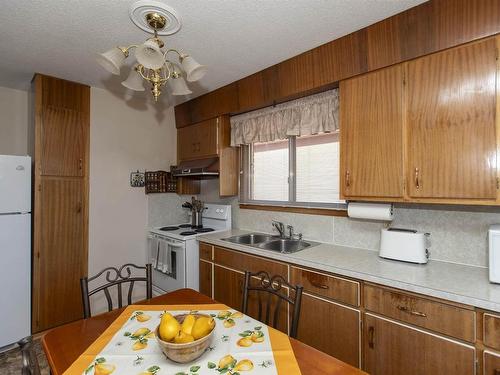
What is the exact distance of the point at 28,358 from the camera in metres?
0.70

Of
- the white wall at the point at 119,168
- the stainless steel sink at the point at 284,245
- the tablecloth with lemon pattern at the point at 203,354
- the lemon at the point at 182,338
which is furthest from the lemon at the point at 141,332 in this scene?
the white wall at the point at 119,168

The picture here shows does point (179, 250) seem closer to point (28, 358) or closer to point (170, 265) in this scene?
point (170, 265)

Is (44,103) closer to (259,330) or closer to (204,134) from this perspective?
(204,134)

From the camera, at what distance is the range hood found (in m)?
2.96

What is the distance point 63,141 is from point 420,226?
9.95 feet

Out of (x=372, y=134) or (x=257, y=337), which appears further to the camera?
(x=372, y=134)

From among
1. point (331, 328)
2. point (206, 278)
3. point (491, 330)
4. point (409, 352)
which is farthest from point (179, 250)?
point (491, 330)

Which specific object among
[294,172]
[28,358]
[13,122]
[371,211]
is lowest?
[28,358]

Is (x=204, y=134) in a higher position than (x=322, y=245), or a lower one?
higher

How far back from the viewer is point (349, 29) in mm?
1798

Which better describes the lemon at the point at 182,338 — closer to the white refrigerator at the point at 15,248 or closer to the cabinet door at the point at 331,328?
the cabinet door at the point at 331,328

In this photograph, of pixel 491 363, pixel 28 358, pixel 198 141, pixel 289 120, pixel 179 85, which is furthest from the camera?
pixel 198 141

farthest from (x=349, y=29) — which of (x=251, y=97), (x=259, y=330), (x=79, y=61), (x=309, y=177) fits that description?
(x=79, y=61)

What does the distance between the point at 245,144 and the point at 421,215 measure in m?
1.76
